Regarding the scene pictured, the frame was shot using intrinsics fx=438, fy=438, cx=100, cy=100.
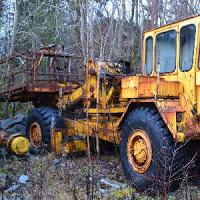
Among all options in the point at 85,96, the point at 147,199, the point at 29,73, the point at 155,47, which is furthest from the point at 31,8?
the point at 147,199

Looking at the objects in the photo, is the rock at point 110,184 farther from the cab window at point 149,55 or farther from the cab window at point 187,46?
the cab window at point 187,46

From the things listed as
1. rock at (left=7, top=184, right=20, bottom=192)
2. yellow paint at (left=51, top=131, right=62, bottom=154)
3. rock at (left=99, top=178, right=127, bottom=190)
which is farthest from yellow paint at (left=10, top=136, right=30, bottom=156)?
rock at (left=99, top=178, right=127, bottom=190)

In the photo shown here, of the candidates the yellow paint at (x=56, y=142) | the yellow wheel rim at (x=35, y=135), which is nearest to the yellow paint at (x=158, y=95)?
the yellow paint at (x=56, y=142)

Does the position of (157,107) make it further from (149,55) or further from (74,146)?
(74,146)

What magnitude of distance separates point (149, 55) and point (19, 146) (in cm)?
309

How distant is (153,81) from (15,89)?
451cm

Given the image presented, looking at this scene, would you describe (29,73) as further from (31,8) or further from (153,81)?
(31,8)

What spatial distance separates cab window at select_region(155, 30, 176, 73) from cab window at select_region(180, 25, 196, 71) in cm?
18

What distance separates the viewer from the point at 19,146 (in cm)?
845

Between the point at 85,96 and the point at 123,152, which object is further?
the point at 85,96

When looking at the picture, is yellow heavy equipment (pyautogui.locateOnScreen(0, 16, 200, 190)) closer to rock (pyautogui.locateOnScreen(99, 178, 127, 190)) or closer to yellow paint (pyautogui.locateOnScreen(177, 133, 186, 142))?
yellow paint (pyautogui.locateOnScreen(177, 133, 186, 142))

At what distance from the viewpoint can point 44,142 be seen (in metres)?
9.68

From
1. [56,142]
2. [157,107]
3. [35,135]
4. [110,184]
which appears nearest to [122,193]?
[110,184]

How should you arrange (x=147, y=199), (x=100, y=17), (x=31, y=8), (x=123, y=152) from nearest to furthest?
(x=147, y=199), (x=123, y=152), (x=100, y=17), (x=31, y=8)
